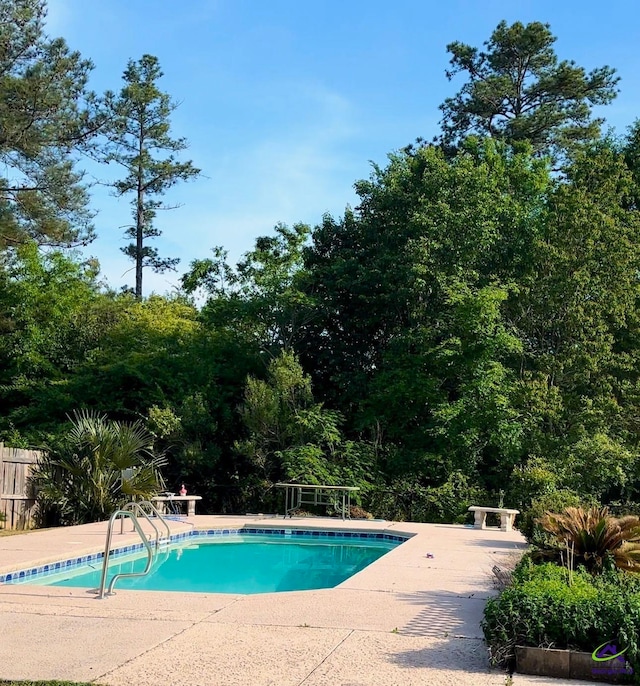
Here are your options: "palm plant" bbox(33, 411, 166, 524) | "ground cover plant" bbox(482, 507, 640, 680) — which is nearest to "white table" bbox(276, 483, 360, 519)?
"palm plant" bbox(33, 411, 166, 524)

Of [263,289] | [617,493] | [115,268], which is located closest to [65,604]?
[263,289]

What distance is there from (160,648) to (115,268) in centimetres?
2571

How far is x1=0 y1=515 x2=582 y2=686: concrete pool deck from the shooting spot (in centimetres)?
444

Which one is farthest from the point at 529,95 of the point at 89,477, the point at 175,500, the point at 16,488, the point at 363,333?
the point at 16,488

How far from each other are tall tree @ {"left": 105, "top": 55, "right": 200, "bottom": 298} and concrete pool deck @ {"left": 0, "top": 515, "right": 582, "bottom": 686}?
22.2 m

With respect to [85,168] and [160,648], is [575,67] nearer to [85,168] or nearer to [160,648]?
[85,168]

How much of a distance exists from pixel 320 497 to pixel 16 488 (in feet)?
19.8

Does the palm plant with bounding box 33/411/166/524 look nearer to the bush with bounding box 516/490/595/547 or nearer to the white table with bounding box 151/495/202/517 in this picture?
the white table with bounding box 151/495/202/517

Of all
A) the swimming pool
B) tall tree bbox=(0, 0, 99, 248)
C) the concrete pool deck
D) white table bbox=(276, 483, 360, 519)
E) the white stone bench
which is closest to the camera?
the concrete pool deck

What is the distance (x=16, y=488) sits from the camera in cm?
1245

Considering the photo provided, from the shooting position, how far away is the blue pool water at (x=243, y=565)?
9.27 m

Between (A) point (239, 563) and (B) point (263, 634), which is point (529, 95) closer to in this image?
(A) point (239, 563)

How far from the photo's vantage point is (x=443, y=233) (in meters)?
16.8

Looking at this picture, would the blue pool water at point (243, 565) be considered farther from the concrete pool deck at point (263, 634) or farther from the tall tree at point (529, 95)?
the tall tree at point (529, 95)
